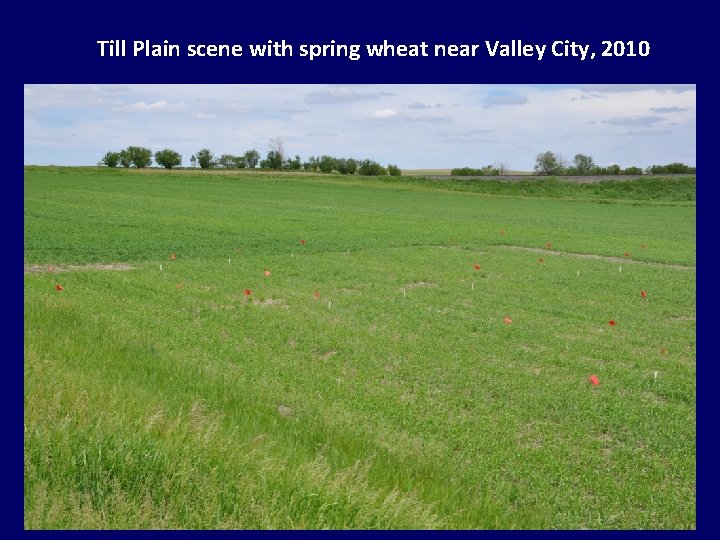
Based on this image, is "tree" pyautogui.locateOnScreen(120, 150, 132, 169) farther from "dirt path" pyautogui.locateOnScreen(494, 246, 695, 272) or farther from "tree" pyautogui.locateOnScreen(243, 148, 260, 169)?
"dirt path" pyautogui.locateOnScreen(494, 246, 695, 272)

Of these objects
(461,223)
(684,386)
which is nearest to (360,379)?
(684,386)

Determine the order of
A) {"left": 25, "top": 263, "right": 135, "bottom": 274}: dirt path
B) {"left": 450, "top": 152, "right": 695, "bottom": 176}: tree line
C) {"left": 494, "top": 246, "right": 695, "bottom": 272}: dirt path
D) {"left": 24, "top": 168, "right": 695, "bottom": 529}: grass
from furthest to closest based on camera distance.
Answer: {"left": 450, "top": 152, "right": 695, "bottom": 176}: tree line, {"left": 494, "top": 246, "right": 695, "bottom": 272}: dirt path, {"left": 25, "top": 263, "right": 135, "bottom": 274}: dirt path, {"left": 24, "top": 168, "right": 695, "bottom": 529}: grass

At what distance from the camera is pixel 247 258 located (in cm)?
1744

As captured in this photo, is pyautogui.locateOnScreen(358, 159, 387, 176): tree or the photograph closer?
the photograph

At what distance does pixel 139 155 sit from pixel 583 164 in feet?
182

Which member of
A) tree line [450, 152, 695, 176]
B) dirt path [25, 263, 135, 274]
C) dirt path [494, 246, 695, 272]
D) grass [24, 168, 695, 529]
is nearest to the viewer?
grass [24, 168, 695, 529]

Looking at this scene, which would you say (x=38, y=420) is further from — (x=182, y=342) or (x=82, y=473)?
(x=182, y=342)

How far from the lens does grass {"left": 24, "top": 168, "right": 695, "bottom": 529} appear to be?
4613 mm

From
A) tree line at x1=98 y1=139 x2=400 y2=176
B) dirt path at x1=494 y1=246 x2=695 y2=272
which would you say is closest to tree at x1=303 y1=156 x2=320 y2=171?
tree line at x1=98 y1=139 x2=400 y2=176

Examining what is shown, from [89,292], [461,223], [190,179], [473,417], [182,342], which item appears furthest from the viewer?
[190,179]

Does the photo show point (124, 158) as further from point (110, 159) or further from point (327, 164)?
point (327, 164)

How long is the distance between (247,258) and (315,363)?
9.13 meters

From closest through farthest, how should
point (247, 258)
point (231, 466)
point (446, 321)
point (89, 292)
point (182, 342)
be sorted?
point (231, 466) < point (182, 342) < point (446, 321) < point (89, 292) < point (247, 258)

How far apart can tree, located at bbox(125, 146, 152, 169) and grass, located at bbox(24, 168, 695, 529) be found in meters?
63.7
